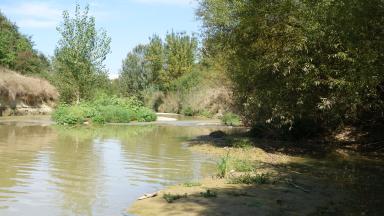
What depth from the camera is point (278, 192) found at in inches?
408

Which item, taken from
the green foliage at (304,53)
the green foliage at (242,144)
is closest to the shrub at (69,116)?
the green foliage at (304,53)

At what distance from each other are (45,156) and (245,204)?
9.48 m

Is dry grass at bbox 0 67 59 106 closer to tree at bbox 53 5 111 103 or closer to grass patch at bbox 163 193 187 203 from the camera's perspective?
tree at bbox 53 5 111 103

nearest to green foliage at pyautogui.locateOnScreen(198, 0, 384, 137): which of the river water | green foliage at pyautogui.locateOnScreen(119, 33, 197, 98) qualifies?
the river water

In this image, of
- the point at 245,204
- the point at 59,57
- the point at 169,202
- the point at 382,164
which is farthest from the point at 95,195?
the point at 59,57

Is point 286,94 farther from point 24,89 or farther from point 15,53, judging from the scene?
point 15,53

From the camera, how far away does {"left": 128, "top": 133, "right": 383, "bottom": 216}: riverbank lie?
347 inches

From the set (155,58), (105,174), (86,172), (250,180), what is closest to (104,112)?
(86,172)

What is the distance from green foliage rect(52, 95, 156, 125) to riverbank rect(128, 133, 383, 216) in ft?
68.0

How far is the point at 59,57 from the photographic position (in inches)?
1818

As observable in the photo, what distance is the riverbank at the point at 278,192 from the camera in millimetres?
8812

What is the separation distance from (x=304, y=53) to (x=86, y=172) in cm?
780

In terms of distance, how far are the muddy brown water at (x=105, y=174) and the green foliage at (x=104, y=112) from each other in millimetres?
12440

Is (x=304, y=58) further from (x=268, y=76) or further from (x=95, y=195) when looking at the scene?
(x=95, y=195)
